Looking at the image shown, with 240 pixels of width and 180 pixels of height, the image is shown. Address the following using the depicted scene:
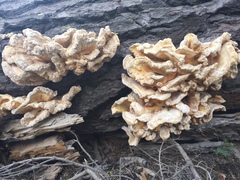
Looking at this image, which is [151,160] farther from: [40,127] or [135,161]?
[40,127]

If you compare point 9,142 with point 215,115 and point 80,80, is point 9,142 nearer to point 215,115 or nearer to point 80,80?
point 80,80

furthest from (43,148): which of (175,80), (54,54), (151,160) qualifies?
(175,80)

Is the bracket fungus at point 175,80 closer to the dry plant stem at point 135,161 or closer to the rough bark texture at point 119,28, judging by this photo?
the rough bark texture at point 119,28

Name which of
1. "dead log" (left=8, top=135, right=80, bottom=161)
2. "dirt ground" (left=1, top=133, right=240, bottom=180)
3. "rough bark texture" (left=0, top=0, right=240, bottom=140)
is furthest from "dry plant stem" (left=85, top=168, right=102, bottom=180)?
"rough bark texture" (left=0, top=0, right=240, bottom=140)

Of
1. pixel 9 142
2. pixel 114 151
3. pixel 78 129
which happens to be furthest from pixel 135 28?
pixel 9 142

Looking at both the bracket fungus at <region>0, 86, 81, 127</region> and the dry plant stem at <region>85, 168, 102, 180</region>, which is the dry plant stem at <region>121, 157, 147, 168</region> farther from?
the bracket fungus at <region>0, 86, 81, 127</region>

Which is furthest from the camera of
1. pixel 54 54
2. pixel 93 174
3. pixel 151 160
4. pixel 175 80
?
pixel 151 160
